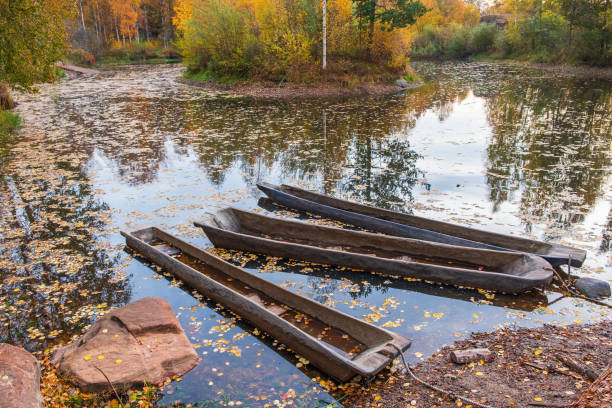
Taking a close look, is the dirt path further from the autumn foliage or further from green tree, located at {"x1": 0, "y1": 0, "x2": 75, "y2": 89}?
the autumn foliage

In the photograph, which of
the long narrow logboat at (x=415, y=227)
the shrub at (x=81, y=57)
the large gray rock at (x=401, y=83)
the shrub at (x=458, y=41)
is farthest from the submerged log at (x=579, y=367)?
the shrub at (x=458, y=41)

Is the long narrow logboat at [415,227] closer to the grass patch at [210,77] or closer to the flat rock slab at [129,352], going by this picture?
the flat rock slab at [129,352]

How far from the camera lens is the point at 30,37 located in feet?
35.1

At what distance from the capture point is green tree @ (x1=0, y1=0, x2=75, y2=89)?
1016 centimetres

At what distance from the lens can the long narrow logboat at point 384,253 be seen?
5.29m

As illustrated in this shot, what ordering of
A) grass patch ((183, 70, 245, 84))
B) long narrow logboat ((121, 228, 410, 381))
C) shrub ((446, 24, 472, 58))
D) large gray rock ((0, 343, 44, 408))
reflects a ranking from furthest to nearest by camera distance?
shrub ((446, 24, 472, 58)), grass patch ((183, 70, 245, 84)), long narrow logboat ((121, 228, 410, 381)), large gray rock ((0, 343, 44, 408))

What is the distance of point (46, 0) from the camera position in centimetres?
1121

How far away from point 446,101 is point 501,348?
60.7 ft

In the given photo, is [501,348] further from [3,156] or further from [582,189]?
[3,156]

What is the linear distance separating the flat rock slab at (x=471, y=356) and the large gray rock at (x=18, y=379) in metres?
3.73

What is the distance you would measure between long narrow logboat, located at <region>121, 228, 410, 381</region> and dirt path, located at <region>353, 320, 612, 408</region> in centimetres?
32

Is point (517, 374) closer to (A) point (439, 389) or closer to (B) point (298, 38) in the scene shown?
(A) point (439, 389)

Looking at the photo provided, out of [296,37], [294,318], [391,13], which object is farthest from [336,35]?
[294,318]

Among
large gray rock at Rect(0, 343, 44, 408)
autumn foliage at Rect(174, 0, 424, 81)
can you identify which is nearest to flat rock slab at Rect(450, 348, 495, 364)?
large gray rock at Rect(0, 343, 44, 408)
